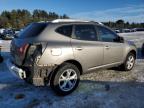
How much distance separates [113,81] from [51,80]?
2.10 metres

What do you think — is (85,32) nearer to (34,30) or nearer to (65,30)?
(65,30)

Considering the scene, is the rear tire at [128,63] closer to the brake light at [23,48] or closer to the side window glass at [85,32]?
the side window glass at [85,32]

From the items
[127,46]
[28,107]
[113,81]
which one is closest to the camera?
[28,107]

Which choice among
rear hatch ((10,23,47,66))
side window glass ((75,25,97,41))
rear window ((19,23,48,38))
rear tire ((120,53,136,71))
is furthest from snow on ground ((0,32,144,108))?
rear window ((19,23,48,38))

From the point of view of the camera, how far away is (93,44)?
20.2 feet

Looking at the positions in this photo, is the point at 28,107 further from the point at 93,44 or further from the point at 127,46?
the point at 127,46

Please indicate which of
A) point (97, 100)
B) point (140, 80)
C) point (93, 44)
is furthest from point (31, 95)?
point (140, 80)

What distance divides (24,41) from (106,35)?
8.43 ft

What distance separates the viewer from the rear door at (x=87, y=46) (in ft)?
18.8

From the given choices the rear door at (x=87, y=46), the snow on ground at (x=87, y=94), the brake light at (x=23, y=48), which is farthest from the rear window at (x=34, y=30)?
the snow on ground at (x=87, y=94)

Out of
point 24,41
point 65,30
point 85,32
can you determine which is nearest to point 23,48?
point 24,41

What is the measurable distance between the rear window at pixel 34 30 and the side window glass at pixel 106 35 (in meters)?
1.76

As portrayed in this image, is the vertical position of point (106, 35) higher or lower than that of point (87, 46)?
higher

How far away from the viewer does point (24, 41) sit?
5.28 metres
